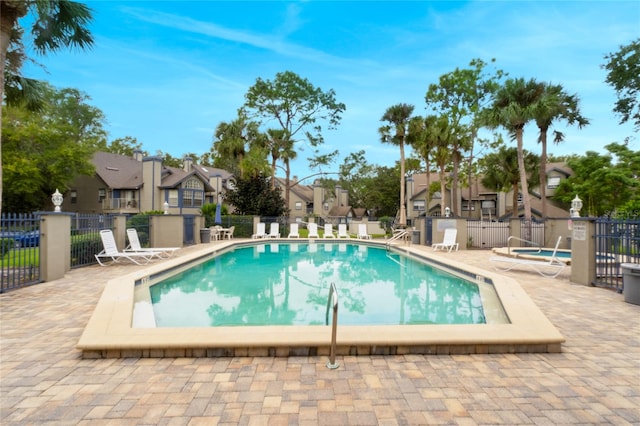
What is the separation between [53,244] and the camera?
7.79 meters

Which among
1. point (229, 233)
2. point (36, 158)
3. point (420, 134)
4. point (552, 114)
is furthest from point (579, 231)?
point (36, 158)

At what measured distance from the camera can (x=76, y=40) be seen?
355 inches

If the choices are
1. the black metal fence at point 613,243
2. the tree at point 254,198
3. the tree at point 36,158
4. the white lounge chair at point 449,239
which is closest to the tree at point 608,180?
the white lounge chair at point 449,239

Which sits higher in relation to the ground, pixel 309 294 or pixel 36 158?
pixel 36 158

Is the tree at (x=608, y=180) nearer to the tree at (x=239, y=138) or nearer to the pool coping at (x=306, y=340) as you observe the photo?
the tree at (x=239, y=138)

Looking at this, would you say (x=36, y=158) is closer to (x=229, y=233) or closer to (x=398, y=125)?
(x=229, y=233)

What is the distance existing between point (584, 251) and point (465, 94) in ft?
83.0

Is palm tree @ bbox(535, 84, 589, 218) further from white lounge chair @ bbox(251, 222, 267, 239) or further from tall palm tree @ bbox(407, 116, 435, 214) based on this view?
white lounge chair @ bbox(251, 222, 267, 239)

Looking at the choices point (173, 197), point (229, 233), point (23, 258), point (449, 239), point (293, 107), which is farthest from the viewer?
point (173, 197)

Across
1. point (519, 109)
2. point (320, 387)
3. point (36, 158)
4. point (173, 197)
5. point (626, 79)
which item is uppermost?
point (626, 79)

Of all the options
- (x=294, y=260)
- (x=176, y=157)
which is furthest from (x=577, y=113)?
(x=176, y=157)

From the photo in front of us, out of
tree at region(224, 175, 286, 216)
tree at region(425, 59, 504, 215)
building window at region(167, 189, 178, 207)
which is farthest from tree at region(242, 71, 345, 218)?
building window at region(167, 189, 178, 207)

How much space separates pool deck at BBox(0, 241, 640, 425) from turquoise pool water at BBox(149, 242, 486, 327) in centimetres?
166

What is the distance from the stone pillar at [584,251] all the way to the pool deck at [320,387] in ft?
12.5
